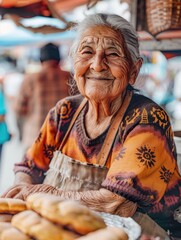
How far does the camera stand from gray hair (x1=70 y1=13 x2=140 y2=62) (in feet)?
6.80

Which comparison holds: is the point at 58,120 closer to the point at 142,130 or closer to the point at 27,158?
the point at 27,158

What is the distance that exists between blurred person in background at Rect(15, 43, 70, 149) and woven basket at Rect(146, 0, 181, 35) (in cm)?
186

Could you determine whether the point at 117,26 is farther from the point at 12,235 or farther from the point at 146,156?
the point at 12,235

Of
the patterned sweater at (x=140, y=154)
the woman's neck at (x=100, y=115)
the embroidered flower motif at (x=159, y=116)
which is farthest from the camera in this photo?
the woman's neck at (x=100, y=115)

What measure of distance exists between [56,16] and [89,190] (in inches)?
99.1

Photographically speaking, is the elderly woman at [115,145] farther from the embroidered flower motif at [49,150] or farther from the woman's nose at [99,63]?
the embroidered flower motif at [49,150]

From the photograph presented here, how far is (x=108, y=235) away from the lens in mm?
1337

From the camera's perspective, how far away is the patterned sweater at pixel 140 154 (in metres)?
1.89

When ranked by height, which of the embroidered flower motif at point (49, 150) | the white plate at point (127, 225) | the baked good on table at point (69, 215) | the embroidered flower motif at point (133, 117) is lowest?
the embroidered flower motif at point (49, 150)

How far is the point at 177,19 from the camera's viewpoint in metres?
2.88

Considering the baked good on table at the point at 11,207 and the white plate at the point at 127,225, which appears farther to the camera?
the baked good on table at the point at 11,207

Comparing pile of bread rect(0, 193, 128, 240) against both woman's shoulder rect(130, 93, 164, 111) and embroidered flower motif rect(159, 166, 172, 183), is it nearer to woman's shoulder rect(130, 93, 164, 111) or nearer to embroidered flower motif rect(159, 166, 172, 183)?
embroidered flower motif rect(159, 166, 172, 183)

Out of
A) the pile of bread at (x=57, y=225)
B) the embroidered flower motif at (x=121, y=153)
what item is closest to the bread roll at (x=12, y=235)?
the pile of bread at (x=57, y=225)

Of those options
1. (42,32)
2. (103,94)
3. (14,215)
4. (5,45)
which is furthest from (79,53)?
(5,45)
